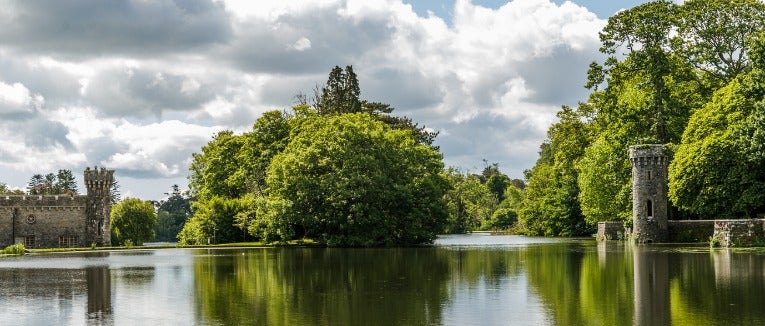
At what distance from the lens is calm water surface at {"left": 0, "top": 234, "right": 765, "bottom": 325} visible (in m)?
21.2

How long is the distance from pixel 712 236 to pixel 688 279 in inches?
1231

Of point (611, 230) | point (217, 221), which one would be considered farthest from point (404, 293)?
point (217, 221)

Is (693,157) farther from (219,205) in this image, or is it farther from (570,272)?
(219,205)

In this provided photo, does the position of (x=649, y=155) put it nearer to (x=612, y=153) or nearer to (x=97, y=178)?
(x=612, y=153)

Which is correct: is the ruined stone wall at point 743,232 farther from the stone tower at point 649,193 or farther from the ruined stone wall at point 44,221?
the ruined stone wall at point 44,221

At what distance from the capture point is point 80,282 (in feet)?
111

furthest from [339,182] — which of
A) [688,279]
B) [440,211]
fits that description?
[688,279]

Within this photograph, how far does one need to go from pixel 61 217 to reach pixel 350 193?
30.7m

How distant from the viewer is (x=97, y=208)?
82375 mm

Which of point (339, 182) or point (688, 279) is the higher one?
point (339, 182)

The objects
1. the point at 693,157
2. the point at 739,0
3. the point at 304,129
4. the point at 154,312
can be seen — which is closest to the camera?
the point at 154,312

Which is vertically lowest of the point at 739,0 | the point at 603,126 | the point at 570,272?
the point at 570,272

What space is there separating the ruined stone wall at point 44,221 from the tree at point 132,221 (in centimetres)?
2043

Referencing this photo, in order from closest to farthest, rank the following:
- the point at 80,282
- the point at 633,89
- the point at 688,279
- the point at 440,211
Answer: the point at 688,279
the point at 80,282
the point at 633,89
the point at 440,211
